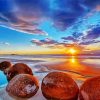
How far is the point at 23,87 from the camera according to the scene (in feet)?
1.14

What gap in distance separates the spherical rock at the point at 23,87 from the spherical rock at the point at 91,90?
8 cm

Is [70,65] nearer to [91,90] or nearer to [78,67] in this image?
[78,67]

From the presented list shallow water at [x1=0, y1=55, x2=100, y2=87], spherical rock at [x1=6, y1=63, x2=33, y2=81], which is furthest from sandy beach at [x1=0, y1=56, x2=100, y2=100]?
spherical rock at [x1=6, y1=63, x2=33, y2=81]

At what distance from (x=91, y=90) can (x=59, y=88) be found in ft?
0.15

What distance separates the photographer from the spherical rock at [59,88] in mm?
319

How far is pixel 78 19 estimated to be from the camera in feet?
2.08

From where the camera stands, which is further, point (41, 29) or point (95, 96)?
point (41, 29)

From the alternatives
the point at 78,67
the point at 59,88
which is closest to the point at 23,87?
the point at 59,88

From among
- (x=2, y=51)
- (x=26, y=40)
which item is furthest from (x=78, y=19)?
(x=2, y=51)

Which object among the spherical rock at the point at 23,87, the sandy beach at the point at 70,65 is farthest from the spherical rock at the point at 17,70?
the sandy beach at the point at 70,65

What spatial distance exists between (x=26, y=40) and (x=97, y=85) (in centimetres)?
49

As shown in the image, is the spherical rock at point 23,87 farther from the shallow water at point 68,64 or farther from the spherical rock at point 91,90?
the shallow water at point 68,64

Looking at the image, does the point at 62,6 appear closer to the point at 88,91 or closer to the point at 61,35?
the point at 61,35

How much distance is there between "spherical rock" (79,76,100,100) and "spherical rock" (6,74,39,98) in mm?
80
